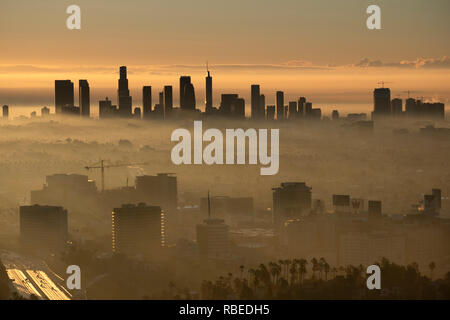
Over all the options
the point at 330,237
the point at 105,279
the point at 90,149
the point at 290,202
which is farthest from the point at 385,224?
the point at 90,149

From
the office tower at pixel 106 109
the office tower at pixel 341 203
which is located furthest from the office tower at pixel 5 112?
the office tower at pixel 341 203

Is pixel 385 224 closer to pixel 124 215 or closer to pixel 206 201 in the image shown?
pixel 124 215

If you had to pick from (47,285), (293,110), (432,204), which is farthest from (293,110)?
(47,285)

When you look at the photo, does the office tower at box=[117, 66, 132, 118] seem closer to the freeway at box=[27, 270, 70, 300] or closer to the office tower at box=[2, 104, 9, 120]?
the office tower at box=[2, 104, 9, 120]

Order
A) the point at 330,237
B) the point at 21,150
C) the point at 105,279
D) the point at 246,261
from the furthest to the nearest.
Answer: the point at 21,150, the point at 330,237, the point at 246,261, the point at 105,279

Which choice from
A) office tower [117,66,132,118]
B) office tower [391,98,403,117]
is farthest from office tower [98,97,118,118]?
office tower [391,98,403,117]
